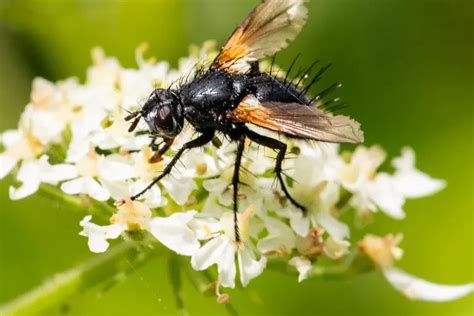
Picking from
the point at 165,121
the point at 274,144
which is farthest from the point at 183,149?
the point at 274,144

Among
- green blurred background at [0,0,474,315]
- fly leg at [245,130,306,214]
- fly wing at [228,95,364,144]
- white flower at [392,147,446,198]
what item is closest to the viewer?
fly wing at [228,95,364,144]

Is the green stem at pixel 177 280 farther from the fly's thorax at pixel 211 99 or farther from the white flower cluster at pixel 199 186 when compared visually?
the fly's thorax at pixel 211 99

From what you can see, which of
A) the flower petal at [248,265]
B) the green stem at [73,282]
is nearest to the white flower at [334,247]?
the flower petal at [248,265]

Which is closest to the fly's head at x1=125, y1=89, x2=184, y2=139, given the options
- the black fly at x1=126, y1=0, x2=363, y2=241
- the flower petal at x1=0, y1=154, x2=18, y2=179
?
the black fly at x1=126, y1=0, x2=363, y2=241

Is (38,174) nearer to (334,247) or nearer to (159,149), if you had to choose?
(159,149)

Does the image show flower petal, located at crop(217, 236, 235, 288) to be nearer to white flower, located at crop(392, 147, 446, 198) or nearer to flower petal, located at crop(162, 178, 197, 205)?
flower petal, located at crop(162, 178, 197, 205)

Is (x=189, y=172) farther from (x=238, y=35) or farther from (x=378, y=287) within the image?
(x=378, y=287)
